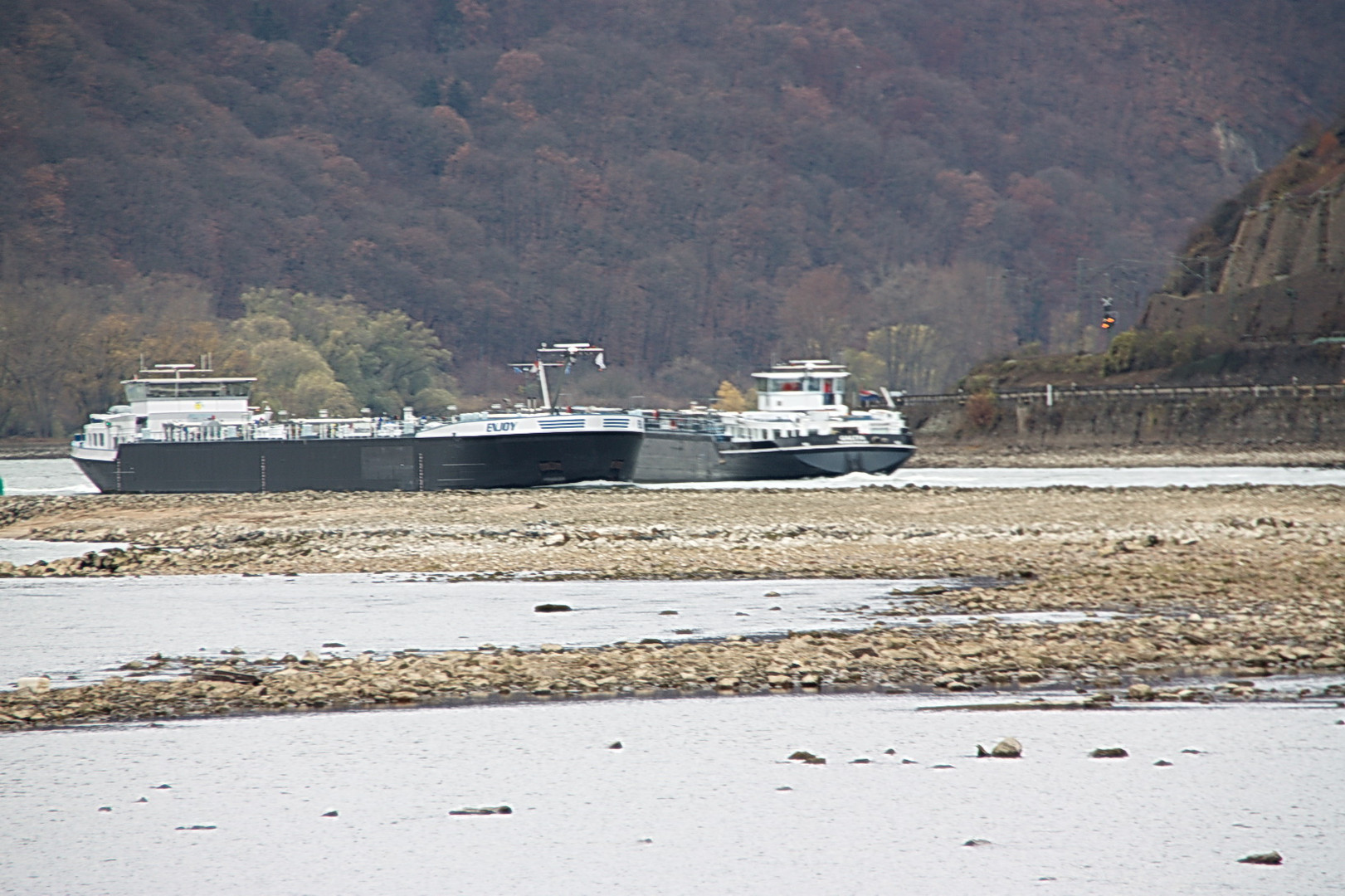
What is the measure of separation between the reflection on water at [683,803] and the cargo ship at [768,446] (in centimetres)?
5026

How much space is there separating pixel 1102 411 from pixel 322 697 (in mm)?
86074

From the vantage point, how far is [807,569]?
30266 millimetres

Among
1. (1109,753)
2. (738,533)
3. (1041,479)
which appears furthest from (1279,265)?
(1109,753)

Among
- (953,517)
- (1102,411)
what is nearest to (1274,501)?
(953,517)

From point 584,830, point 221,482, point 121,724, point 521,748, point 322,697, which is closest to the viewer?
point 584,830

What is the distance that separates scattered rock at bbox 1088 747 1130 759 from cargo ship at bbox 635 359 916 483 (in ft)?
170

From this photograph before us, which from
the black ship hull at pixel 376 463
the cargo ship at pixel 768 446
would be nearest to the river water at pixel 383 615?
the black ship hull at pixel 376 463

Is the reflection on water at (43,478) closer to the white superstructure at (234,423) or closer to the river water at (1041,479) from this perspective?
the river water at (1041,479)

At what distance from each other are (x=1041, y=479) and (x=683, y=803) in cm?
5677

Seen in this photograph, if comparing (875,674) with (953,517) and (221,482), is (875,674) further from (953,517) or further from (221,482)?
(221,482)

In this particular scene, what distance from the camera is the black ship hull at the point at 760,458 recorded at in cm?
6825

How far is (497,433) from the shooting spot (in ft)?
200

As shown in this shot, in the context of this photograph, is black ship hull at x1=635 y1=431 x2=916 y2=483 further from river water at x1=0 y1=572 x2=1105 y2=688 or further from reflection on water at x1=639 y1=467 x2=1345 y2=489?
river water at x1=0 y1=572 x2=1105 y2=688

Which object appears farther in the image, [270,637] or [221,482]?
[221,482]
